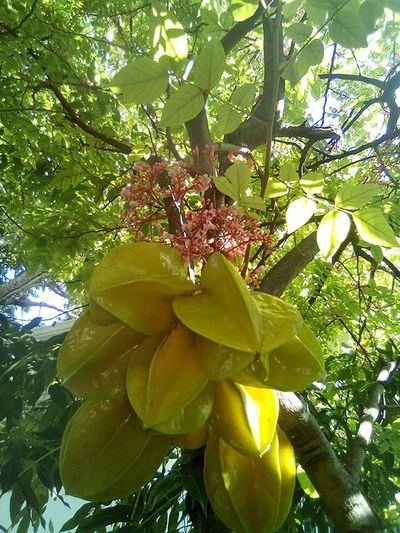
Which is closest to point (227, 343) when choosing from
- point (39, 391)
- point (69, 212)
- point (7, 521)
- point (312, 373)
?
point (312, 373)

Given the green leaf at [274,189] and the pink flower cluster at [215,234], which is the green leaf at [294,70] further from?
the pink flower cluster at [215,234]

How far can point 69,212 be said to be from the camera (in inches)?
99.0

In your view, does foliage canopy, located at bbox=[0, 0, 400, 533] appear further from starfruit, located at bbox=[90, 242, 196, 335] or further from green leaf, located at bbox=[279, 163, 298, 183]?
starfruit, located at bbox=[90, 242, 196, 335]

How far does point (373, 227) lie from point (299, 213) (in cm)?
19

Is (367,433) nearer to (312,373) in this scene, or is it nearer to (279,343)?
(312,373)

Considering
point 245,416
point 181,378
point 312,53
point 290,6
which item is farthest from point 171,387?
point 290,6

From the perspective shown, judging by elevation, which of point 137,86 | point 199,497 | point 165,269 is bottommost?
point 199,497

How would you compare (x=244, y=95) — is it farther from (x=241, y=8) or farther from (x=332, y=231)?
(x=332, y=231)

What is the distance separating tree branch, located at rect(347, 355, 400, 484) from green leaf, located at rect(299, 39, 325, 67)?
3.28 ft

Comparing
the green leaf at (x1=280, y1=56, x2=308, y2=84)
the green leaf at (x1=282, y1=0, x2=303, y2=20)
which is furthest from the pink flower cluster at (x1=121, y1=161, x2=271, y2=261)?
the green leaf at (x1=282, y1=0, x2=303, y2=20)

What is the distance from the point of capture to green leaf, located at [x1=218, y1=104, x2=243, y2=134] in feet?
4.09

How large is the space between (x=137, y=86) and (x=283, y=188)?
1.71ft

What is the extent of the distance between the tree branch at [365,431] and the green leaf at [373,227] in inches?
20.1

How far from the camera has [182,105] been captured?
3.42 feet
